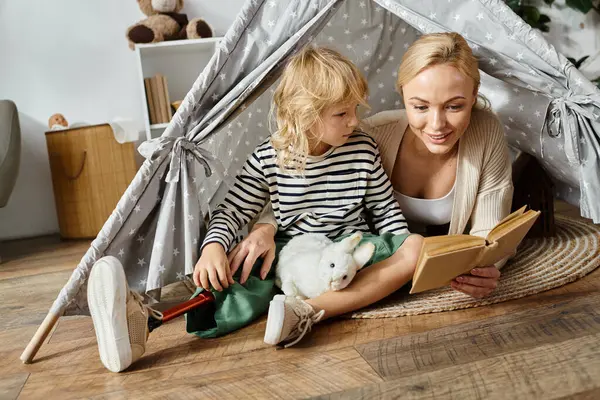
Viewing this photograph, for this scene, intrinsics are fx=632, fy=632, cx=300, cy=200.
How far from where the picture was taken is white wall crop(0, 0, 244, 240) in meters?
3.00

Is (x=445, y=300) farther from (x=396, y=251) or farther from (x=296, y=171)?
(x=296, y=171)

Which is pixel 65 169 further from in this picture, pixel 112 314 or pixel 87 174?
pixel 112 314

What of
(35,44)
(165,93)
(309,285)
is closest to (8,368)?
(309,285)

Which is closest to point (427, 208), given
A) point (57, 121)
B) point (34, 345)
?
point (34, 345)

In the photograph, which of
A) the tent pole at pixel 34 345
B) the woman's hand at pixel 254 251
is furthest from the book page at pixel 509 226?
the tent pole at pixel 34 345

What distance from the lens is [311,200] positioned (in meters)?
1.61

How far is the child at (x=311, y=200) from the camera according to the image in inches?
57.3

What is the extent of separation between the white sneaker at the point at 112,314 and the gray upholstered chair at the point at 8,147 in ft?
5.05

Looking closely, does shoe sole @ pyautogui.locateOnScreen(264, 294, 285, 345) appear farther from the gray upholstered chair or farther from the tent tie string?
the gray upholstered chair

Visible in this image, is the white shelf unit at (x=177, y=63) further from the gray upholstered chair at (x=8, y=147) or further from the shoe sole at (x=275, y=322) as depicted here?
the shoe sole at (x=275, y=322)

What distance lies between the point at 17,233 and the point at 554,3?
290cm

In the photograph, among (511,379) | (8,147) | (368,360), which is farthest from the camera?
(8,147)

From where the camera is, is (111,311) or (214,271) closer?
(111,311)

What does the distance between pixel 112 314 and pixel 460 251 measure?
2.29 ft
